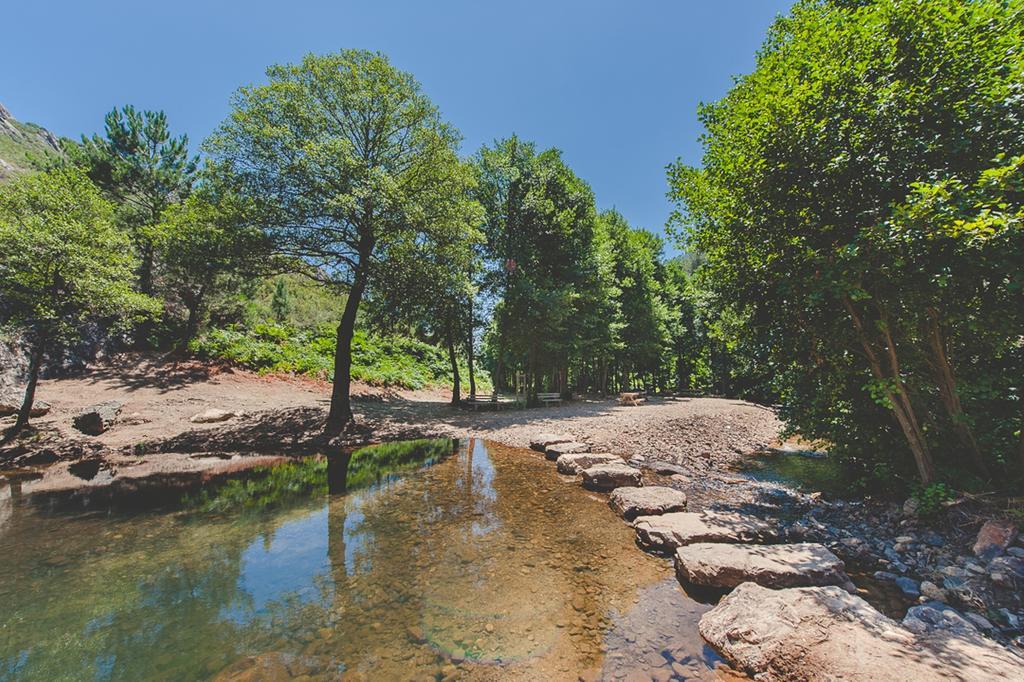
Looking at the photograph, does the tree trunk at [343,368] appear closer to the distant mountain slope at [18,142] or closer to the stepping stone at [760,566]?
the stepping stone at [760,566]

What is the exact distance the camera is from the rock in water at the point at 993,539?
463 centimetres

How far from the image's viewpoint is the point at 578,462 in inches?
389

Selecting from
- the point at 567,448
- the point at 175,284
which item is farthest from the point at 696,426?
the point at 175,284

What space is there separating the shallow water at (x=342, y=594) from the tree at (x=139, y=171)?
24.2 meters

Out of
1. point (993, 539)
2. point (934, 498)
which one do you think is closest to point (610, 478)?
point (934, 498)

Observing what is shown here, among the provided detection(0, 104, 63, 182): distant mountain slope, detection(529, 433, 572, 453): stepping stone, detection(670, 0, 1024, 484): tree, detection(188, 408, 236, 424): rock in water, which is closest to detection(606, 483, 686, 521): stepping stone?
detection(670, 0, 1024, 484): tree

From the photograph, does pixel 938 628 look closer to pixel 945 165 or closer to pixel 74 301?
pixel 945 165

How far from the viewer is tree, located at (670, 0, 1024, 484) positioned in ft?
16.5

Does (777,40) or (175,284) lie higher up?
(777,40)

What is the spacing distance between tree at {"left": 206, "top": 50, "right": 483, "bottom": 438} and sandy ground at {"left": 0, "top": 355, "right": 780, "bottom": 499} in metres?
2.71

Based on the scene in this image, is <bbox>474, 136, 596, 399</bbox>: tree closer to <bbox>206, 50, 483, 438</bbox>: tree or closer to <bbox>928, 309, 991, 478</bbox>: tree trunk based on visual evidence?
<bbox>206, 50, 483, 438</bbox>: tree

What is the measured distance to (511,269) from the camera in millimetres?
24094

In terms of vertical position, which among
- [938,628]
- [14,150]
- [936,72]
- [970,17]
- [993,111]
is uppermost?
[14,150]

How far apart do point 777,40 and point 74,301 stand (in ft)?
65.2
